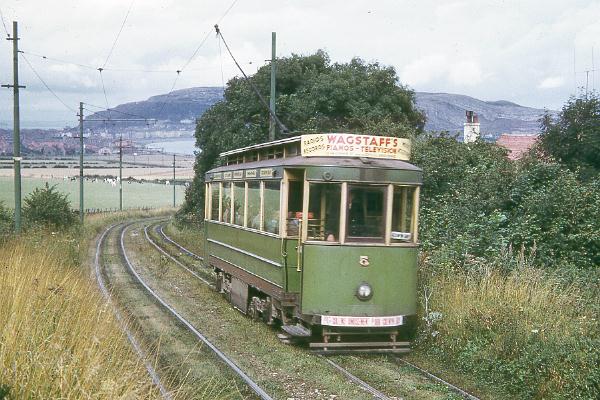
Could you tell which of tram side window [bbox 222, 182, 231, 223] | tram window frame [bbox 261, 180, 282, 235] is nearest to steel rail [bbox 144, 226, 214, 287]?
tram side window [bbox 222, 182, 231, 223]

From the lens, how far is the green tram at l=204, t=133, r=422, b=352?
37.9 feet

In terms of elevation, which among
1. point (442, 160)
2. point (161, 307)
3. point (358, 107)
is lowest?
point (161, 307)

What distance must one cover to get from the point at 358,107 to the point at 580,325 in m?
24.4

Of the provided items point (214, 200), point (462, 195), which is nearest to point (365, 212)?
point (462, 195)

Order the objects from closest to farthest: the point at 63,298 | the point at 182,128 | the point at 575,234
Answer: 1. the point at 63,298
2. the point at 575,234
3. the point at 182,128

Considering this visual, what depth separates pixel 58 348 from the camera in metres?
6.29

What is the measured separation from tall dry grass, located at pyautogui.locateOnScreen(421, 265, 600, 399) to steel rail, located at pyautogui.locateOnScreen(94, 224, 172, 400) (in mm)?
4318

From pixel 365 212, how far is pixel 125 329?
156 inches

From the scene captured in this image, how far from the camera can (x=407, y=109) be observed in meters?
36.8

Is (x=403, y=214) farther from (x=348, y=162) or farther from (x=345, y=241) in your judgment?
(x=348, y=162)

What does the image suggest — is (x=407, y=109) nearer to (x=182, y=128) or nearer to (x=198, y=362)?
(x=198, y=362)

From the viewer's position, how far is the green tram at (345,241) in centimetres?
1155

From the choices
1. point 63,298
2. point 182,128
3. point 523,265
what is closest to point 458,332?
point 523,265

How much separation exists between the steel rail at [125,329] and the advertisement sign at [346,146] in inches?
152
